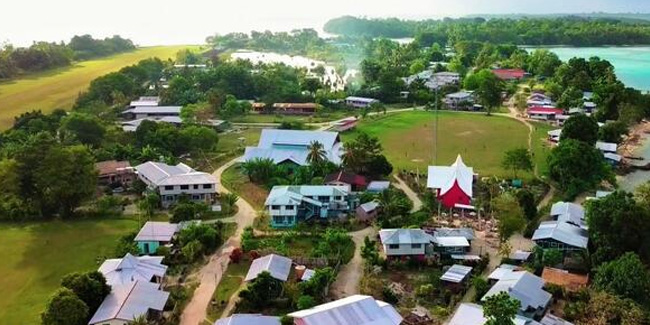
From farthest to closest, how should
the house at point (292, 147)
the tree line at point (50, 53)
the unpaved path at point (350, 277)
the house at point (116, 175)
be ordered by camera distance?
1. the tree line at point (50, 53)
2. the house at point (292, 147)
3. the house at point (116, 175)
4. the unpaved path at point (350, 277)

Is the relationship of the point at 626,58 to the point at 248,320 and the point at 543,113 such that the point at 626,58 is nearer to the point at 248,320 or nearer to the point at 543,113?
the point at 543,113

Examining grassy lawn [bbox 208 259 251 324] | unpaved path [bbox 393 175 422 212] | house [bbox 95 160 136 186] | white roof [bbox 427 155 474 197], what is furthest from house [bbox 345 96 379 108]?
grassy lawn [bbox 208 259 251 324]

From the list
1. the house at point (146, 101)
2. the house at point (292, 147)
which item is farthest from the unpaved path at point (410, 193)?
the house at point (146, 101)

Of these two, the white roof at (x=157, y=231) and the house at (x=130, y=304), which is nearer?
the house at (x=130, y=304)

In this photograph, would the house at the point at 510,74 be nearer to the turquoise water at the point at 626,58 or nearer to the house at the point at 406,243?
the turquoise water at the point at 626,58

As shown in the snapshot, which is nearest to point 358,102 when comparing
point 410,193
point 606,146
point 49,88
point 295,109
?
point 295,109

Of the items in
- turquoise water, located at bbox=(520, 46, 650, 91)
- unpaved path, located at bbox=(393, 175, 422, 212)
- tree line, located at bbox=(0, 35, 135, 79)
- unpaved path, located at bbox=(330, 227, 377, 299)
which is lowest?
turquoise water, located at bbox=(520, 46, 650, 91)

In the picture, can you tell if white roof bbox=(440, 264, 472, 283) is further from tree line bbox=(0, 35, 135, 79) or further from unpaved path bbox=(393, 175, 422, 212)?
tree line bbox=(0, 35, 135, 79)
